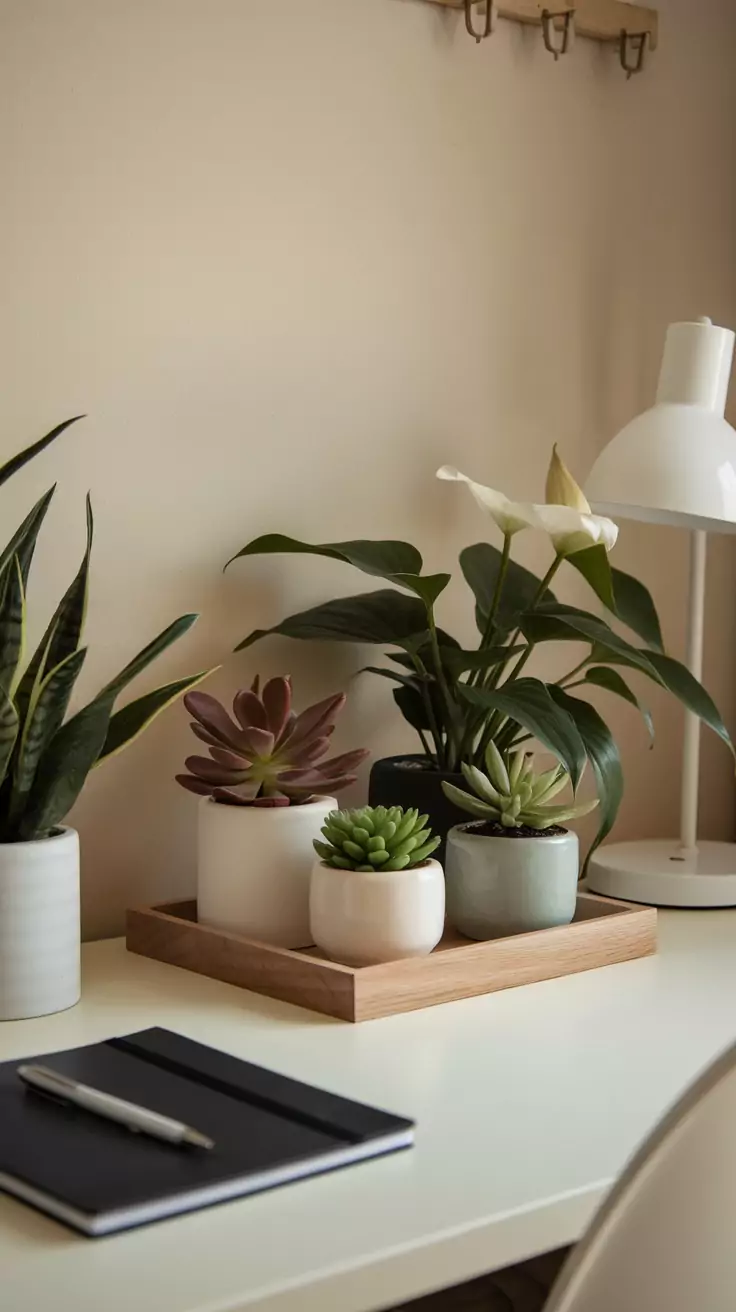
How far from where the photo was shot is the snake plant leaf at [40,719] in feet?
3.47

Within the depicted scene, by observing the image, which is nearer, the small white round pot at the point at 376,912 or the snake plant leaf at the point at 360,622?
the small white round pot at the point at 376,912

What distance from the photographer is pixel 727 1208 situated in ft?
2.16

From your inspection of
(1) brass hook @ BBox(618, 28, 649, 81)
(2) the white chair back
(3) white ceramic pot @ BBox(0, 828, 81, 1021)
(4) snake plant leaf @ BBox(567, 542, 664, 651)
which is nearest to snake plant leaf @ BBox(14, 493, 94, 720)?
(3) white ceramic pot @ BBox(0, 828, 81, 1021)

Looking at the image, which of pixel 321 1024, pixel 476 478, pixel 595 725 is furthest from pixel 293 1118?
pixel 476 478

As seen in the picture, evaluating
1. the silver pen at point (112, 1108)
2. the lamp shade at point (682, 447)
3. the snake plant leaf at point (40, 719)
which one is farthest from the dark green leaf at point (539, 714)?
the silver pen at point (112, 1108)

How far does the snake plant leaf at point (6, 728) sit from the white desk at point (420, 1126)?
0.60 ft

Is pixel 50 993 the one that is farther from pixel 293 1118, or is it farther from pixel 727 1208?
pixel 727 1208

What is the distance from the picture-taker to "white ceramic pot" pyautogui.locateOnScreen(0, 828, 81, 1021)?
3.42 ft

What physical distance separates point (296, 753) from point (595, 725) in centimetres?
28

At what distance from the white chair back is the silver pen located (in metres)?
0.21

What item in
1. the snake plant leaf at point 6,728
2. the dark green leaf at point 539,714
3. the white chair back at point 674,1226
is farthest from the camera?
the dark green leaf at point 539,714

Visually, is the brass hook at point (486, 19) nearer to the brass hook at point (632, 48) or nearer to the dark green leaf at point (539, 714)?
the brass hook at point (632, 48)

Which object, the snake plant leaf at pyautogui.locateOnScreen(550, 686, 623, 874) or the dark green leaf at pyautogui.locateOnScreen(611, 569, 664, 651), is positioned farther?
the dark green leaf at pyautogui.locateOnScreen(611, 569, 664, 651)

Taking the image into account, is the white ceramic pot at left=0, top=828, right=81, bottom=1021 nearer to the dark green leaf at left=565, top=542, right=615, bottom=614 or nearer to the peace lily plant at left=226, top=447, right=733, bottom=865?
the peace lily plant at left=226, top=447, right=733, bottom=865
